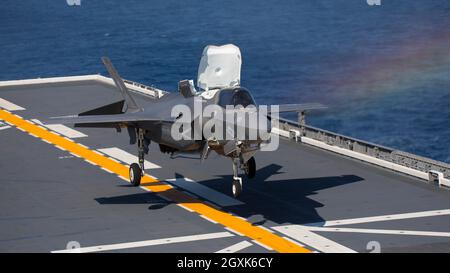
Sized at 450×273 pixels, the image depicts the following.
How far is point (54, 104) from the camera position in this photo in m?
61.9

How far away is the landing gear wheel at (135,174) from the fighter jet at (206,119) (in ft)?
0.15

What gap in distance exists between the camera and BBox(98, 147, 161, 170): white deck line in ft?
147

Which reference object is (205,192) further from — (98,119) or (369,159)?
Answer: (369,159)

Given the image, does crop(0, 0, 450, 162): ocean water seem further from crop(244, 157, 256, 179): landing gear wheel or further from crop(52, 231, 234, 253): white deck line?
crop(52, 231, 234, 253): white deck line

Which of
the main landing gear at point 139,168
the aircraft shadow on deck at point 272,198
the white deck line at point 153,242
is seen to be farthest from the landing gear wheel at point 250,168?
the white deck line at point 153,242

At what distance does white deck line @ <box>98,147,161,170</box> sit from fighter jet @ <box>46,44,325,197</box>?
504cm

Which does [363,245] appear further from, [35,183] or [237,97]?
[35,183]

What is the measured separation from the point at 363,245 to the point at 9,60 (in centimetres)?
11638

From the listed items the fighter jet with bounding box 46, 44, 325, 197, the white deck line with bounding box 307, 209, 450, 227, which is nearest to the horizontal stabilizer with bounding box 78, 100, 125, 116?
the fighter jet with bounding box 46, 44, 325, 197

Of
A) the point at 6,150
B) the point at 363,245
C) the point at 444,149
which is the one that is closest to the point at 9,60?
Result: the point at 444,149

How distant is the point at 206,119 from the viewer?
34844 millimetres

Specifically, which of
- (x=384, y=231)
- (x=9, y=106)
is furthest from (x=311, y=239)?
(x=9, y=106)

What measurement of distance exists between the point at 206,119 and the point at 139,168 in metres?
6.17

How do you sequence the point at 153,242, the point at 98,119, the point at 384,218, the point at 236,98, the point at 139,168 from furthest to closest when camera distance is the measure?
the point at 139,168 < the point at 98,119 < the point at 384,218 < the point at 236,98 < the point at 153,242
